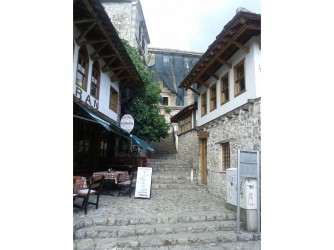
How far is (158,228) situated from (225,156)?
14.6 ft

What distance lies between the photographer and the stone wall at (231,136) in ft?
20.3

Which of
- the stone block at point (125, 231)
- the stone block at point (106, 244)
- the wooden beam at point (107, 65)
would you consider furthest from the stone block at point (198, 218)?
the wooden beam at point (107, 65)

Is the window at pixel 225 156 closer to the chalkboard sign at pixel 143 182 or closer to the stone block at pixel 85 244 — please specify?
the chalkboard sign at pixel 143 182

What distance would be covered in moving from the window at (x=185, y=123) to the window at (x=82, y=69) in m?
7.74

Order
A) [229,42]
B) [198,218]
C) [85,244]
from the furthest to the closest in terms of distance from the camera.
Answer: [229,42], [198,218], [85,244]

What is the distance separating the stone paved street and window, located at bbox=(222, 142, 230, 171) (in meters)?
2.03

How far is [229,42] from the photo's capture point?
689 cm

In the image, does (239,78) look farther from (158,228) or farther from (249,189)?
(158,228)

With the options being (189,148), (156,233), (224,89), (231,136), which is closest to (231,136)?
(231,136)

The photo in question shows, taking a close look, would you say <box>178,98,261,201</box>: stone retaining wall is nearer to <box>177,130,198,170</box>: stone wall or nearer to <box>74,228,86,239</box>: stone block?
<box>177,130,198,170</box>: stone wall

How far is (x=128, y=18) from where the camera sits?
56.9 ft

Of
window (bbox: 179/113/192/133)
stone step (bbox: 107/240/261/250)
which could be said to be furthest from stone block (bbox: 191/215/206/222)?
window (bbox: 179/113/192/133)

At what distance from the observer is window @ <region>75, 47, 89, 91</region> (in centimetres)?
736
